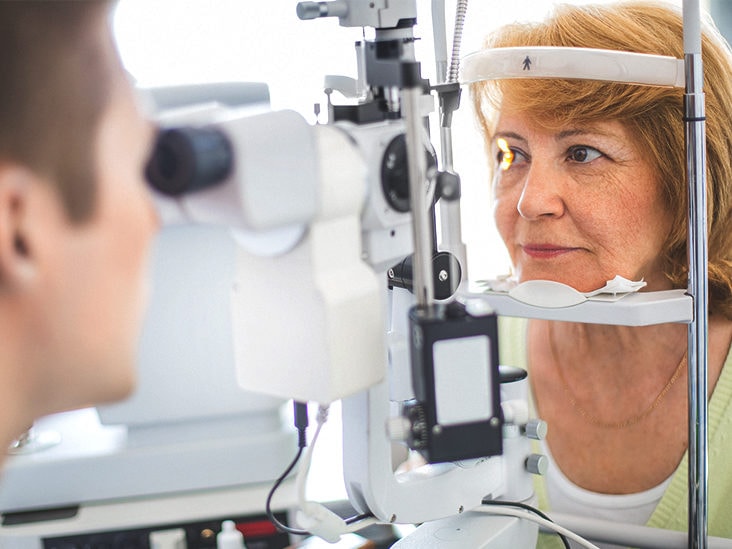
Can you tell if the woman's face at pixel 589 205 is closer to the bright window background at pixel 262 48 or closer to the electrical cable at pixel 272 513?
the bright window background at pixel 262 48

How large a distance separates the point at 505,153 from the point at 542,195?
141 mm

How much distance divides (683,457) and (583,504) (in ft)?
0.64

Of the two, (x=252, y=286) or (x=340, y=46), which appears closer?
(x=252, y=286)

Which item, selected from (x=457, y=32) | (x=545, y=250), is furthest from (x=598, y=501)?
(x=457, y=32)

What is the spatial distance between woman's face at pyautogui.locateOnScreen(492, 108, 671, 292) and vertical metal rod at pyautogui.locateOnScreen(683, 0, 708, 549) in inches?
10.4

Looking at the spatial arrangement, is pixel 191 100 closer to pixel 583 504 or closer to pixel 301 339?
pixel 301 339

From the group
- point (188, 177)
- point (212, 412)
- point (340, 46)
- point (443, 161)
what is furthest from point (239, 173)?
point (340, 46)

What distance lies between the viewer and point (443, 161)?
1.42 m

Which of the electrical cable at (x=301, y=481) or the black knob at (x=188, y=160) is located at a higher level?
the black knob at (x=188, y=160)

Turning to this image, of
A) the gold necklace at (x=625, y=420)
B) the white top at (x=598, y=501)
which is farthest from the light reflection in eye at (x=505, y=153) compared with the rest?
the white top at (x=598, y=501)

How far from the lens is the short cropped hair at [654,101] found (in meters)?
1.45

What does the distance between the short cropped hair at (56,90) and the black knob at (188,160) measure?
0.10 m

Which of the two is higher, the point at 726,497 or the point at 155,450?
the point at 155,450

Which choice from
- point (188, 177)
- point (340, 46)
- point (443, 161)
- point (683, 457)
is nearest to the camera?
point (188, 177)
